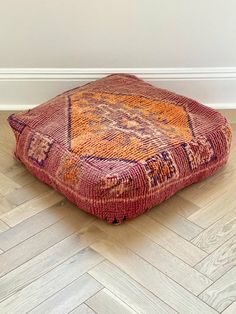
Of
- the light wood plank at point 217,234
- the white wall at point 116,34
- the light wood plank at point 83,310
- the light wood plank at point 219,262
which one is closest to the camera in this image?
the light wood plank at point 83,310

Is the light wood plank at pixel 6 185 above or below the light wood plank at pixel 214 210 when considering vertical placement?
above

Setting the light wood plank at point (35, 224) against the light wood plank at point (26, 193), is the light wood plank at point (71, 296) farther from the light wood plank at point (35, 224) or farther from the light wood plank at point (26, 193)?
the light wood plank at point (26, 193)

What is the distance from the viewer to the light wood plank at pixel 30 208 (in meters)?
1.70

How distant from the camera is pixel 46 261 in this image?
1536 mm

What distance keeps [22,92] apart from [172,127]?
87 cm

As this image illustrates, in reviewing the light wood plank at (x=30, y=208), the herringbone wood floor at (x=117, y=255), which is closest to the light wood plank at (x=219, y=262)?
the herringbone wood floor at (x=117, y=255)

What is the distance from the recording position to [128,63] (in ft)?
7.73

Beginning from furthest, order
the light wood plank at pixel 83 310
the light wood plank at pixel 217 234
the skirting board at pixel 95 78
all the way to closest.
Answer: the skirting board at pixel 95 78, the light wood plank at pixel 217 234, the light wood plank at pixel 83 310

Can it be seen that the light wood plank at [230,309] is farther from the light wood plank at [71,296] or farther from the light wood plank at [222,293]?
the light wood plank at [71,296]

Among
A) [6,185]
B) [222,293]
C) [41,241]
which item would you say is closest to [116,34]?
[6,185]

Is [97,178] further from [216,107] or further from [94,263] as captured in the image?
[216,107]

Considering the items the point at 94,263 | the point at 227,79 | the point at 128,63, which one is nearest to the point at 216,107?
the point at 227,79

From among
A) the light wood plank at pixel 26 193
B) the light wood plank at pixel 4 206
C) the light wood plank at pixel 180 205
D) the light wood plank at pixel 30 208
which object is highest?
the light wood plank at pixel 26 193

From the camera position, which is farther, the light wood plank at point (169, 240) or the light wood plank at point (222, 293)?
the light wood plank at point (169, 240)
